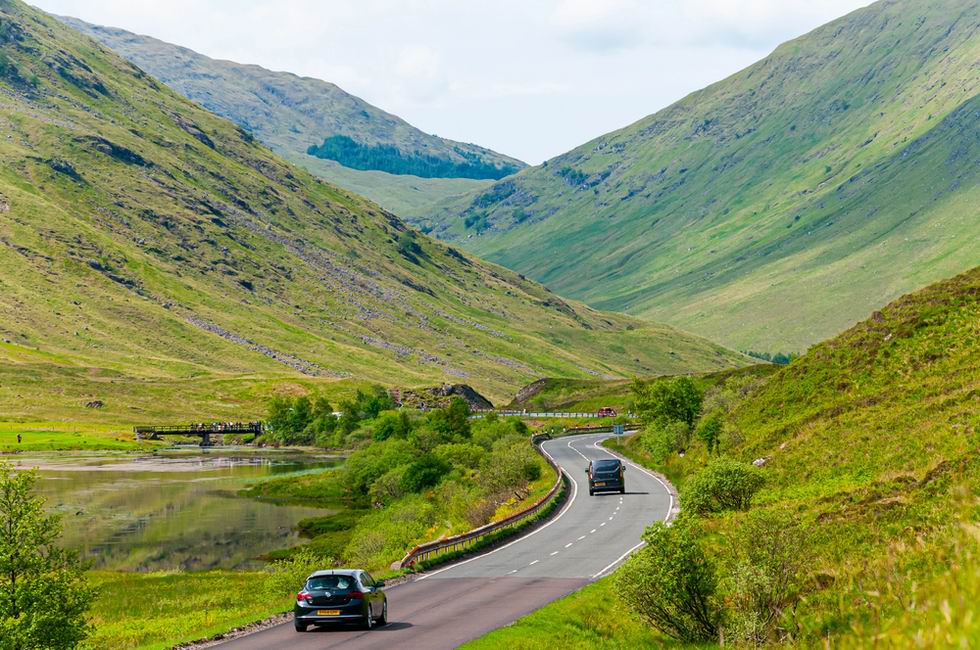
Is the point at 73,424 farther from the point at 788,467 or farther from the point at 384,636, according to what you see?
the point at 384,636

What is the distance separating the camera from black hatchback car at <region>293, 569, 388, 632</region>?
25828 mm

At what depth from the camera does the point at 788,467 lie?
5031 centimetres

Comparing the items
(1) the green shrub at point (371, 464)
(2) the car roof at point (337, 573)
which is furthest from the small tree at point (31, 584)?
(1) the green shrub at point (371, 464)

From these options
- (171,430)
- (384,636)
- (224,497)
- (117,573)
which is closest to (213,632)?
(384,636)

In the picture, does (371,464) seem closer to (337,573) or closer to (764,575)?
(337,573)

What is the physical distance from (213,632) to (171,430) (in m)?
158

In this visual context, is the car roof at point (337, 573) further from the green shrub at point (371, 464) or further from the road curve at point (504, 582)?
the green shrub at point (371, 464)

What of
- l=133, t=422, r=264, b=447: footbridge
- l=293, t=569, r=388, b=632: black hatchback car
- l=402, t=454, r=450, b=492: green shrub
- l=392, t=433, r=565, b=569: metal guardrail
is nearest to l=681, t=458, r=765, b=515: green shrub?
l=392, t=433, r=565, b=569: metal guardrail

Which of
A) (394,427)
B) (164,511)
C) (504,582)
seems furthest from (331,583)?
(394,427)

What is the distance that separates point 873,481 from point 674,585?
1764 centimetres

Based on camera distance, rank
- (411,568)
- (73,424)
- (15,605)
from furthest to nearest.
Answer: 1. (73,424)
2. (411,568)
3. (15,605)

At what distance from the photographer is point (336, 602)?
26.0 meters

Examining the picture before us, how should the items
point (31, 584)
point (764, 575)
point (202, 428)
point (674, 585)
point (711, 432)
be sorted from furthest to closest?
point (202, 428), point (711, 432), point (31, 584), point (674, 585), point (764, 575)

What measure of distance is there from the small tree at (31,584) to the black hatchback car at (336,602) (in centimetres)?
547
